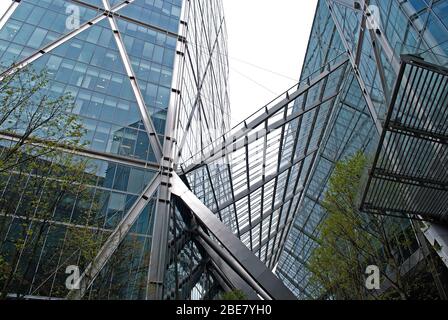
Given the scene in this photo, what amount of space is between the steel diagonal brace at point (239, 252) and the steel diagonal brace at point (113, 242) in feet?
3.41

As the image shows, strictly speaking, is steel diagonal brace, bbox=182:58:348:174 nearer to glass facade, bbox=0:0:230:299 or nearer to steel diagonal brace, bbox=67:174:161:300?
glass facade, bbox=0:0:230:299

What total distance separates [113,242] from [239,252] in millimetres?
4241

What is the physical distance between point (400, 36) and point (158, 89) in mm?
10977

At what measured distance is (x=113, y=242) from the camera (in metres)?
11.7

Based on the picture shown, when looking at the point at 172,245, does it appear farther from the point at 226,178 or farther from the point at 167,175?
the point at 226,178

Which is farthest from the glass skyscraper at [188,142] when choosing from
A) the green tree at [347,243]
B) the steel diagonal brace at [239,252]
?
the green tree at [347,243]

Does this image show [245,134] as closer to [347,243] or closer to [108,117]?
[108,117]

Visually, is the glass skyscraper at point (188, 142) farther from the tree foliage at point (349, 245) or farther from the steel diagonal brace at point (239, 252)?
the tree foliage at point (349, 245)

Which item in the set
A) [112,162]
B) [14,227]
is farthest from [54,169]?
[112,162]

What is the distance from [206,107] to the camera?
26156 millimetres

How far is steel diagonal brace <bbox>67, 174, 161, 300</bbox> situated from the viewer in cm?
984

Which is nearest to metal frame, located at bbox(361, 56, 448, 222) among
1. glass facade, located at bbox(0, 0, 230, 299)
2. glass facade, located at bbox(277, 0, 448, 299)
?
glass facade, located at bbox(277, 0, 448, 299)

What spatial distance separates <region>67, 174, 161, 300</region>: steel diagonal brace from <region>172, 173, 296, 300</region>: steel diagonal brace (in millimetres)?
1040

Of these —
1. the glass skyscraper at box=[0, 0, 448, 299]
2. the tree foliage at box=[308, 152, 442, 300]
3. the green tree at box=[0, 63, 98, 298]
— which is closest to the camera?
the green tree at box=[0, 63, 98, 298]
